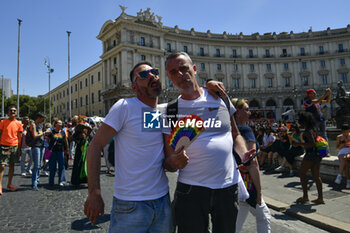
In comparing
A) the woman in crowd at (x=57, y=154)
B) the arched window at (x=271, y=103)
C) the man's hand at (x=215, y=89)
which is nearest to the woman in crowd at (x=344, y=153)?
the man's hand at (x=215, y=89)

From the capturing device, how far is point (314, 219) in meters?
3.79

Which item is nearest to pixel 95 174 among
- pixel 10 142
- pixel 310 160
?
pixel 310 160

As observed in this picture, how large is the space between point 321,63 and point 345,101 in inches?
1936

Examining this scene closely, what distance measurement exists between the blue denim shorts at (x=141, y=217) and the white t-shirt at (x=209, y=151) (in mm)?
294

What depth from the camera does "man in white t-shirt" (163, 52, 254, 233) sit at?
1783 millimetres

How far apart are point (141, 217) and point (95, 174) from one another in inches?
17.6

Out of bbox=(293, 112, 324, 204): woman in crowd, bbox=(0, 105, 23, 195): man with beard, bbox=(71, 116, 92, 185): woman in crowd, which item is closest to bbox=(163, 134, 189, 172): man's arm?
bbox=(293, 112, 324, 204): woman in crowd

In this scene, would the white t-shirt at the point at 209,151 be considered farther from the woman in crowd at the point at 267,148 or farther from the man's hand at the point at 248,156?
the woman in crowd at the point at 267,148

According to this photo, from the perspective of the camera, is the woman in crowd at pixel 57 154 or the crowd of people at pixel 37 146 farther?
the woman in crowd at pixel 57 154

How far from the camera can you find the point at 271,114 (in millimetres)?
49562

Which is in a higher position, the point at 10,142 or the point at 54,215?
the point at 10,142

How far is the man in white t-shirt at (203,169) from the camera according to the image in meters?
1.78

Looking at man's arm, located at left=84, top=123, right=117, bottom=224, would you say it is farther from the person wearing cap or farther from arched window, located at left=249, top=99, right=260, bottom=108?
arched window, located at left=249, top=99, right=260, bottom=108

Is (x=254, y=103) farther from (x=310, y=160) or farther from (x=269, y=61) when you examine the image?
(x=310, y=160)
